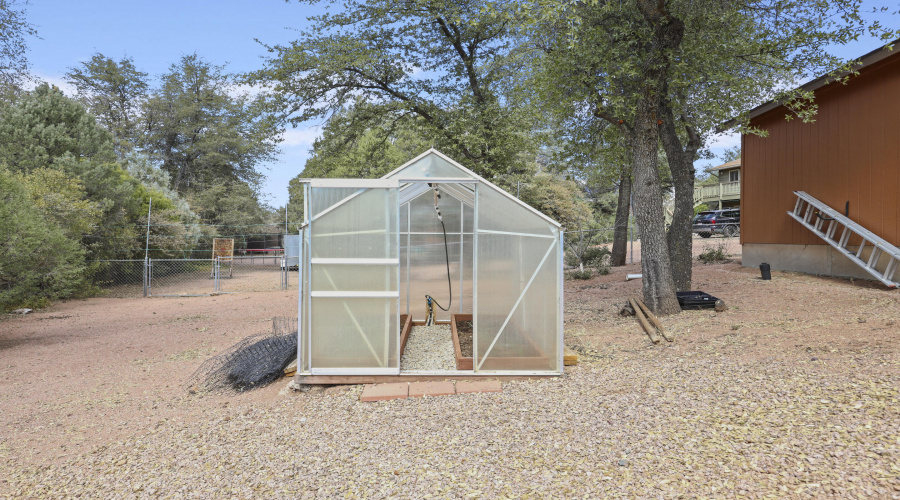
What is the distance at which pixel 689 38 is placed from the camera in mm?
8195

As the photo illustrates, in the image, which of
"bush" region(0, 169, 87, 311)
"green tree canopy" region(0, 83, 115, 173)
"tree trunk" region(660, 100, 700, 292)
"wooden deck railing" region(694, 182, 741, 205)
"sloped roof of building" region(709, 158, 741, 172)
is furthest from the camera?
"wooden deck railing" region(694, 182, 741, 205)

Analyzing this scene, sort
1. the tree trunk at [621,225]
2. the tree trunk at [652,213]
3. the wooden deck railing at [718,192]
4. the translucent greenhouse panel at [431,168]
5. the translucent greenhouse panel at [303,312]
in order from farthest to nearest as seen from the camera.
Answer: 1. the wooden deck railing at [718,192]
2. the tree trunk at [621,225]
3. the tree trunk at [652,213]
4. the translucent greenhouse panel at [431,168]
5. the translucent greenhouse panel at [303,312]

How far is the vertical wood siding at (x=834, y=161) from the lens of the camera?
8.70 metres

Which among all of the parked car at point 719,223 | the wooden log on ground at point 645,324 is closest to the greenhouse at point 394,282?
the wooden log on ground at point 645,324

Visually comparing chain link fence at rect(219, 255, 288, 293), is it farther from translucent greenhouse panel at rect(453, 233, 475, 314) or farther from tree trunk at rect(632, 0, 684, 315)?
tree trunk at rect(632, 0, 684, 315)

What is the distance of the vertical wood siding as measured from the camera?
8.70 meters

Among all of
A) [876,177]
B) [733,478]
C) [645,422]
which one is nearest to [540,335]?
[645,422]

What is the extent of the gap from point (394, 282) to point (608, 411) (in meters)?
2.39

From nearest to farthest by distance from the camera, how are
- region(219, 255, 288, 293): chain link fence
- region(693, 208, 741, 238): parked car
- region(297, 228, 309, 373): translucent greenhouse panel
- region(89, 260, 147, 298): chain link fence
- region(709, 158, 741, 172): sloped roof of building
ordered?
region(297, 228, 309, 373): translucent greenhouse panel < region(89, 260, 147, 298): chain link fence < region(219, 255, 288, 293): chain link fence < region(693, 208, 741, 238): parked car < region(709, 158, 741, 172): sloped roof of building

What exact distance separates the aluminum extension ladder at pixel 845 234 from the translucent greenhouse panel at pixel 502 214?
695cm

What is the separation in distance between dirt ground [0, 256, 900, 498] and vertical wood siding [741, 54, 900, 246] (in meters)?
2.24

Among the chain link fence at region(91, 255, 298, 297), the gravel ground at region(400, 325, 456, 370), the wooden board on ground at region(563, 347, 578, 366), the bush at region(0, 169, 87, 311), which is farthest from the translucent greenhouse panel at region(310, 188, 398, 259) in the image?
the chain link fence at region(91, 255, 298, 297)

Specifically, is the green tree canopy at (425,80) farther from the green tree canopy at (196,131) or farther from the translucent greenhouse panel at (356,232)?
the green tree canopy at (196,131)

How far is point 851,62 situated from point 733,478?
7.38 meters
